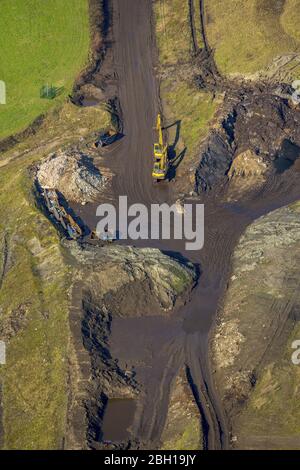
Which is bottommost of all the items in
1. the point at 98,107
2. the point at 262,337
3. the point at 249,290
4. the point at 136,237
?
the point at 262,337

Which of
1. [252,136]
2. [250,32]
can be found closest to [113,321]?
[252,136]

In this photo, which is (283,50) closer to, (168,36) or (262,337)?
(168,36)

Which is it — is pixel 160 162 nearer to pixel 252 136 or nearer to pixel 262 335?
pixel 252 136

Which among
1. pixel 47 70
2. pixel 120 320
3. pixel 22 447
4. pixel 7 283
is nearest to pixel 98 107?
pixel 47 70

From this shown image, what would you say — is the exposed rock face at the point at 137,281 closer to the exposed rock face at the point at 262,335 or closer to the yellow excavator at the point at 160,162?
the exposed rock face at the point at 262,335

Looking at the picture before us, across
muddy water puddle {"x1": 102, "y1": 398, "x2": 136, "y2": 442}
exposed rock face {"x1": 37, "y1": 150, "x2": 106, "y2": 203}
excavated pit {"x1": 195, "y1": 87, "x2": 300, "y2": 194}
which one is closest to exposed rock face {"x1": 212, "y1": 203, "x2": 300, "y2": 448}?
muddy water puddle {"x1": 102, "y1": 398, "x2": 136, "y2": 442}

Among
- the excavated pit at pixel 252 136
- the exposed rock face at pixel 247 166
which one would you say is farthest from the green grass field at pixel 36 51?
the exposed rock face at pixel 247 166
